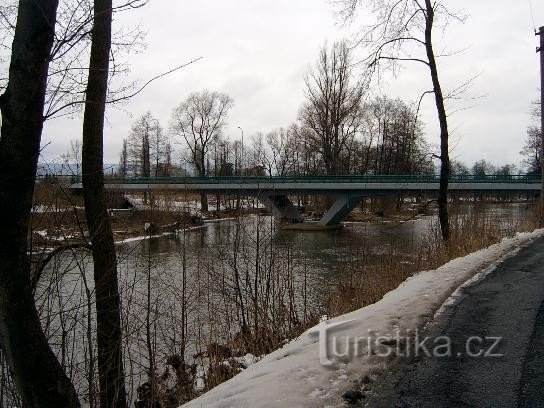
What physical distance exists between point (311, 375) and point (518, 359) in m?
1.98

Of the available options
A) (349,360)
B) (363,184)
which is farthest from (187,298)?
(363,184)

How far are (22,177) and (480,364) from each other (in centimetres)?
420

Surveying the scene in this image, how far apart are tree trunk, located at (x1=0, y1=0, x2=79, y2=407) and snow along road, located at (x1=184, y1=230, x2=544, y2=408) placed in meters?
1.40

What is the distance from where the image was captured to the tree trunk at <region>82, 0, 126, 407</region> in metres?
5.95

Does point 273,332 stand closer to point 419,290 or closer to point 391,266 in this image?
point 419,290

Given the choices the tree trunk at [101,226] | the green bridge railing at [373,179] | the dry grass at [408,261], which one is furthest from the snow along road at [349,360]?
the green bridge railing at [373,179]

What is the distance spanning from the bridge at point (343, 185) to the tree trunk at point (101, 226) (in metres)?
23.0

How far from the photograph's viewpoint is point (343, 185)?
38500 mm

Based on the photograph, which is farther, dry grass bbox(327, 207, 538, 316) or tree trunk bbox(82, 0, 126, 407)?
dry grass bbox(327, 207, 538, 316)

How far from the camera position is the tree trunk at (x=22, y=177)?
338cm

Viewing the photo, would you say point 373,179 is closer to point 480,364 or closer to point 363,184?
point 363,184

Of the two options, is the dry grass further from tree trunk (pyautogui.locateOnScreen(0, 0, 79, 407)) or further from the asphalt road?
tree trunk (pyautogui.locateOnScreen(0, 0, 79, 407))

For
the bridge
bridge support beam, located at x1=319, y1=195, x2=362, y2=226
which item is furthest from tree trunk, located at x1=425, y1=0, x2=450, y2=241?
bridge support beam, located at x1=319, y1=195, x2=362, y2=226

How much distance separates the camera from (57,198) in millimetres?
5676
